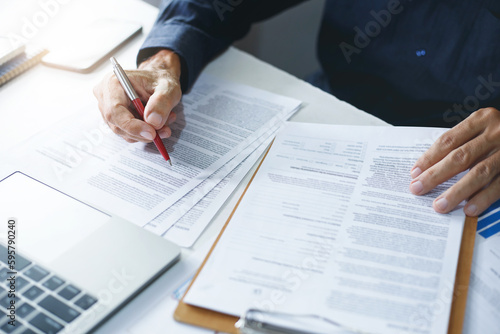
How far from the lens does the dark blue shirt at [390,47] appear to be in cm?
92

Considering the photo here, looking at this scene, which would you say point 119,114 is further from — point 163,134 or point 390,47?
point 390,47

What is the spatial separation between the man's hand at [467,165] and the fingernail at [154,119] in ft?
1.31

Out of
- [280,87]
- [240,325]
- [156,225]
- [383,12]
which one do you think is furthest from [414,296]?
[383,12]

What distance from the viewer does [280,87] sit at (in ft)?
2.94

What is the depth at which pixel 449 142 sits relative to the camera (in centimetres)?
68

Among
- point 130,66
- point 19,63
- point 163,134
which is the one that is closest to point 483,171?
point 163,134

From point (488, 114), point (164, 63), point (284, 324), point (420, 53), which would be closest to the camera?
point (284, 324)

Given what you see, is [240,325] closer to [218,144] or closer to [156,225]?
[156,225]

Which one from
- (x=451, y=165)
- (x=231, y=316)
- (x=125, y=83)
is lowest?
(x=231, y=316)

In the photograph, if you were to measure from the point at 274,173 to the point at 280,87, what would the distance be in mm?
273

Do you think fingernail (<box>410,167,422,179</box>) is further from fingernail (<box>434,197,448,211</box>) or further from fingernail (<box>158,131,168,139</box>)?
fingernail (<box>158,131,168,139</box>)

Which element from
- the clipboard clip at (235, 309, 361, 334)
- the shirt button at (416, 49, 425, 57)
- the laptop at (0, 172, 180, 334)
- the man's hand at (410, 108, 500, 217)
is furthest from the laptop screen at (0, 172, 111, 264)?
the shirt button at (416, 49, 425, 57)

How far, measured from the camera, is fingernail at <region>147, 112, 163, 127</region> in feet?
2.37

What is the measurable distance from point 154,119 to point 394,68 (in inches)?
24.7
